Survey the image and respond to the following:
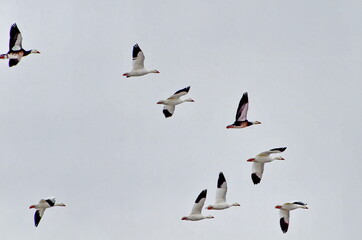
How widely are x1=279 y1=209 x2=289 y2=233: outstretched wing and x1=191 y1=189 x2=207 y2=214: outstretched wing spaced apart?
13.7ft

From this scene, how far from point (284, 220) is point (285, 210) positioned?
58 cm

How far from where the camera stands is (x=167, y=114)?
112 m

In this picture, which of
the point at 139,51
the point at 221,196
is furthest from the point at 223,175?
the point at 139,51

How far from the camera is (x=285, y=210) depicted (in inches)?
4375

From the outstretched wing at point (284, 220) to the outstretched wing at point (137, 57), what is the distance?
427 inches

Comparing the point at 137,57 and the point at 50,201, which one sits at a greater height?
Answer: the point at 137,57

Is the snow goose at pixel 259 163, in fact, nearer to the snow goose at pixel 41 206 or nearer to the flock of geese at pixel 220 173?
the flock of geese at pixel 220 173

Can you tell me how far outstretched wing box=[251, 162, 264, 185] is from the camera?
10962 cm

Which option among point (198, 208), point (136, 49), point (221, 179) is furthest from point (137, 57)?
point (198, 208)

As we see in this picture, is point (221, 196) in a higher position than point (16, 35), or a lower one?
lower

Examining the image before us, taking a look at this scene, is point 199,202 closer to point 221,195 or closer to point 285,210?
point 221,195

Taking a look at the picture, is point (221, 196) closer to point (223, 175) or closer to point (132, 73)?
point (223, 175)

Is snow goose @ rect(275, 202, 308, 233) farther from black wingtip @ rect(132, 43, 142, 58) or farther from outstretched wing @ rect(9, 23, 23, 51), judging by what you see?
outstretched wing @ rect(9, 23, 23, 51)

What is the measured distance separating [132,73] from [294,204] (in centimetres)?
1106
